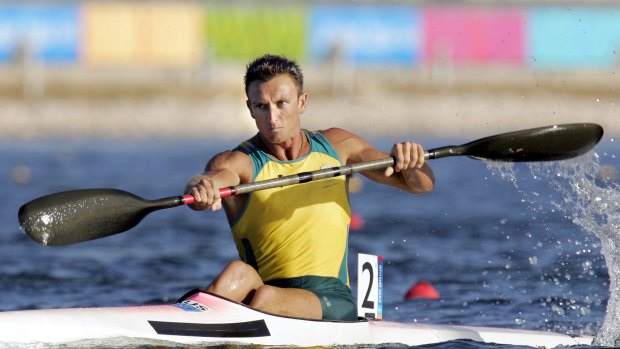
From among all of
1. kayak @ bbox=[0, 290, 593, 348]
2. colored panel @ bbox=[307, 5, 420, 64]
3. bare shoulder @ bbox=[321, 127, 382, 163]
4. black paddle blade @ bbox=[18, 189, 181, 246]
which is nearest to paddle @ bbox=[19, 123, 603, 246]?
black paddle blade @ bbox=[18, 189, 181, 246]

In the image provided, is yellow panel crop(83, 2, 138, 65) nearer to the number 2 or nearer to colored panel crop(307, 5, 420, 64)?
colored panel crop(307, 5, 420, 64)

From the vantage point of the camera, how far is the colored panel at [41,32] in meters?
32.2

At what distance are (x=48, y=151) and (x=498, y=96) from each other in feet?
36.6

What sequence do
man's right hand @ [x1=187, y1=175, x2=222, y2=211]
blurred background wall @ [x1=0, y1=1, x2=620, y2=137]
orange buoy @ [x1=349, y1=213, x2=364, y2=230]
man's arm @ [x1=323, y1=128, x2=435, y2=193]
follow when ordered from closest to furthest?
man's right hand @ [x1=187, y1=175, x2=222, y2=211]
man's arm @ [x1=323, y1=128, x2=435, y2=193]
orange buoy @ [x1=349, y1=213, x2=364, y2=230]
blurred background wall @ [x1=0, y1=1, x2=620, y2=137]

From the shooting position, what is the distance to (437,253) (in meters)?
13.0

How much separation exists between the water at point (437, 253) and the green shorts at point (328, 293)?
0.62 meters

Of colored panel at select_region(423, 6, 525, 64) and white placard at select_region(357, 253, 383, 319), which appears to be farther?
colored panel at select_region(423, 6, 525, 64)

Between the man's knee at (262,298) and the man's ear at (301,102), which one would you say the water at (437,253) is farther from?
the man's ear at (301,102)

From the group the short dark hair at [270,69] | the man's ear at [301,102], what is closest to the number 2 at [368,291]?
the man's ear at [301,102]

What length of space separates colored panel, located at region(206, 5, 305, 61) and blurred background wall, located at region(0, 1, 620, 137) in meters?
0.04

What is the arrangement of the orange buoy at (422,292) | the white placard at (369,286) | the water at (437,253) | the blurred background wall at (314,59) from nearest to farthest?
the white placard at (369,286) < the water at (437,253) < the orange buoy at (422,292) < the blurred background wall at (314,59)

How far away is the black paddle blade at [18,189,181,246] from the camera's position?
7262 millimetres

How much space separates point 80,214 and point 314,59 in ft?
85.3

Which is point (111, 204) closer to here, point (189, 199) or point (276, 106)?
point (189, 199)
